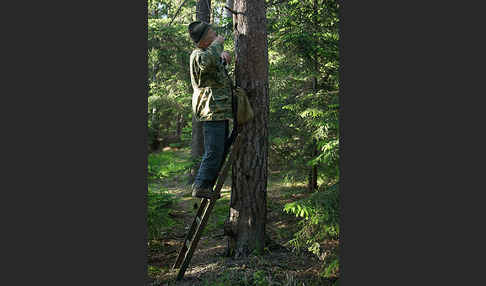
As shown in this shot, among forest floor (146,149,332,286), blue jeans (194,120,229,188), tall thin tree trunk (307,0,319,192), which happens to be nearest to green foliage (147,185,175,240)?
forest floor (146,149,332,286)

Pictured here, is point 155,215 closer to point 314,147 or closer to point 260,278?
point 260,278

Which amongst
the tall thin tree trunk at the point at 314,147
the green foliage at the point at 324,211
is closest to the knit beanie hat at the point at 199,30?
the green foliage at the point at 324,211

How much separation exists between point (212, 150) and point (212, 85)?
741 mm

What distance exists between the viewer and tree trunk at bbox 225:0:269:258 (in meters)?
4.28

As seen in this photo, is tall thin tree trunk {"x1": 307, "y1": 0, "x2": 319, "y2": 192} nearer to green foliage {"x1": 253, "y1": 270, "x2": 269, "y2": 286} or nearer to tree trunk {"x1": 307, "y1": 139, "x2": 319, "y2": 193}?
tree trunk {"x1": 307, "y1": 139, "x2": 319, "y2": 193}

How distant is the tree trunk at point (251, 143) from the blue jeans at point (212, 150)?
14.1 inches

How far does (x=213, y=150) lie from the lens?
4008 mm

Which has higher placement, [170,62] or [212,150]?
[170,62]

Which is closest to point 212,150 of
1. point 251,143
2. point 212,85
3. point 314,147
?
point 251,143

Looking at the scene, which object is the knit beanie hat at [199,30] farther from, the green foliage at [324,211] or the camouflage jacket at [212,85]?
the green foliage at [324,211]

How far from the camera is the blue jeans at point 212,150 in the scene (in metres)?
4.00

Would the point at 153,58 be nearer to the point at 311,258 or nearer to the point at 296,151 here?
the point at 296,151

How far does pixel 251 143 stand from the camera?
434cm

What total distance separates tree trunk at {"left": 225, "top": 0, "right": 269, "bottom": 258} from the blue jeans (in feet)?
1.17
